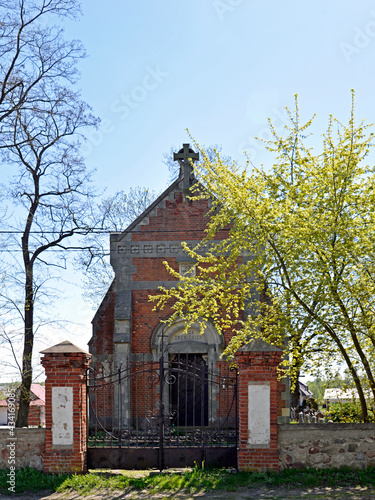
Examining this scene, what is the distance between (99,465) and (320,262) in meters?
5.31

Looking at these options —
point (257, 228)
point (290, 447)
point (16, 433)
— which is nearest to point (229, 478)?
point (290, 447)

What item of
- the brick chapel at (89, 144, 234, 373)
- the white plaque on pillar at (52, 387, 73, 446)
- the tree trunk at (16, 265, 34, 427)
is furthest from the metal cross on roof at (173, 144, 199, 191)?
the white plaque on pillar at (52, 387, 73, 446)

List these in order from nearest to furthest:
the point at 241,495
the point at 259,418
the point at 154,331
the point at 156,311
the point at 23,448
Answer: the point at 241,495 → the point at 259,418 → the point at 23,448 → the point at 154,331 → the point at 156,311

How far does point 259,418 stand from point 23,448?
4.15 meters

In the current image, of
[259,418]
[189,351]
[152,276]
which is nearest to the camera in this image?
[259,418]

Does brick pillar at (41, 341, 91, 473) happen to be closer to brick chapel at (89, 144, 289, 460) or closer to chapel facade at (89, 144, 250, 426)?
brick chapel at (89, 144, 289, 460)

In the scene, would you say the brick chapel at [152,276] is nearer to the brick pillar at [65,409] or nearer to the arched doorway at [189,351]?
the arched doorway at [189,351]

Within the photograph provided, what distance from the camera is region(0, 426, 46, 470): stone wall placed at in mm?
10258

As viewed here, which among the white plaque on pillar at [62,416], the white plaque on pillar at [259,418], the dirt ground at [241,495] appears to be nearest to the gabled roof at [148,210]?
the white plaque on pillar at [62,416]

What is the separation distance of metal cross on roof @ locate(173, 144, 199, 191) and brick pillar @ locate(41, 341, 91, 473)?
8.51 metres

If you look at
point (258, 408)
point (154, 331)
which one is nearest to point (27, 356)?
point (154, 331)

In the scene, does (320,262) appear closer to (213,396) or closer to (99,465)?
(99,465)

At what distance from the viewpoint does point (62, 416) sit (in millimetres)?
10195

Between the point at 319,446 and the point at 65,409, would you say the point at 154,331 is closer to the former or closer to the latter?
the point at 65,409
